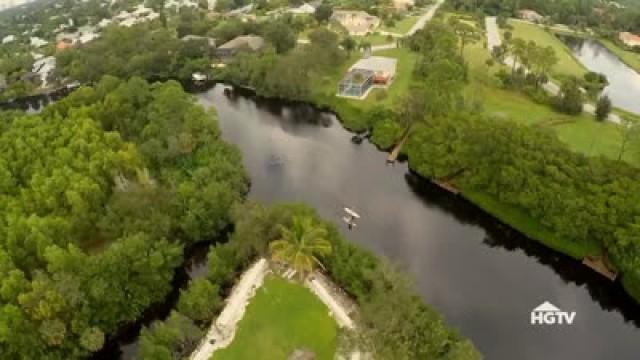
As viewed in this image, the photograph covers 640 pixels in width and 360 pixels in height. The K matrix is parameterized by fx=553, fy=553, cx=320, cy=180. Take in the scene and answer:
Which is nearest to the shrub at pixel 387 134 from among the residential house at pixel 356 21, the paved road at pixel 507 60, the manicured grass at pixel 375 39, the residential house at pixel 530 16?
the paved road at pixel 507 60

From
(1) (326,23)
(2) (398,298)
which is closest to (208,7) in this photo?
(1) (326,23)

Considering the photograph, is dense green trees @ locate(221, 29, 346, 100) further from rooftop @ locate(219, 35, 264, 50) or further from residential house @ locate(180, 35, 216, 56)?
residential house @ locate(180, 35, 216, 56)

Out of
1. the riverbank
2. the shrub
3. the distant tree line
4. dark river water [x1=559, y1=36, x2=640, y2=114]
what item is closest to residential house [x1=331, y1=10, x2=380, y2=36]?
dark river water [x1=559, y1=36, x2=640, y2=114]

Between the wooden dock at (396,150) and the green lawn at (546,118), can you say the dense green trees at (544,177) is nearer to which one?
the wooden dock at (396,150)

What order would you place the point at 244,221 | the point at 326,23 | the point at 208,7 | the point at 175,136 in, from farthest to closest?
the point at 208,7
the point at 326,23
the point at 175,136
the point at 244,221

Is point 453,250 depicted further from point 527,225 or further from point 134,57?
point 134,57

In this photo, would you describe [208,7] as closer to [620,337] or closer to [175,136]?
[175,136]
